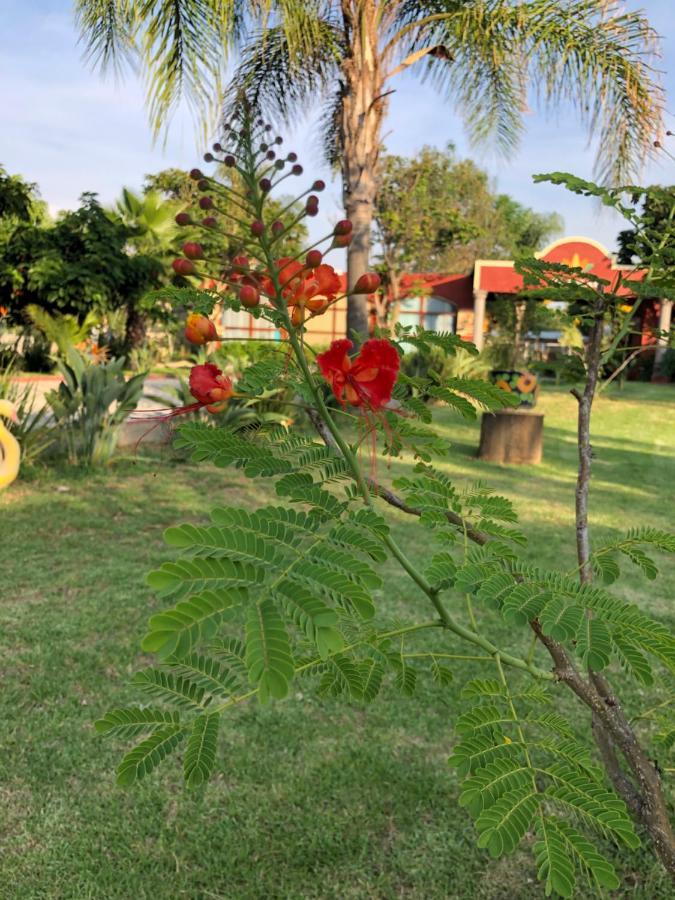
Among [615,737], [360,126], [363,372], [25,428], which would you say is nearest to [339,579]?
[363,372]

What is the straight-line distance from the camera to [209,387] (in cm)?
77

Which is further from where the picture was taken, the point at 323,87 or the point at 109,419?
the point at 323,87

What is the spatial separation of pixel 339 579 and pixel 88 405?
15.5 feet

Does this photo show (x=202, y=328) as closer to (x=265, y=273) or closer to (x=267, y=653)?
(x=265, y=273)

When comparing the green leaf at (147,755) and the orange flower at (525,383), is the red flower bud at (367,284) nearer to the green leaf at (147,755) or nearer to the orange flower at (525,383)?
the green leaf at (147,755)

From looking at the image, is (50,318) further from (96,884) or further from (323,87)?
(96,884)

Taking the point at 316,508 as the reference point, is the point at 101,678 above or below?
below

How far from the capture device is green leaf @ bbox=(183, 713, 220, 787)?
2.72 feet

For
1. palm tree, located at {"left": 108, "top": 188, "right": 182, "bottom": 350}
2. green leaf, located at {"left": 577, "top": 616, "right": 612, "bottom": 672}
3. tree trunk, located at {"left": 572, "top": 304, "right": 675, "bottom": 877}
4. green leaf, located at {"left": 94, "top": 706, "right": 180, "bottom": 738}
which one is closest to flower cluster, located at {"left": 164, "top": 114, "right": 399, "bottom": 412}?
green leaf, located at {"left": 577, "top": 616, "right": 612, "bottom": 672}

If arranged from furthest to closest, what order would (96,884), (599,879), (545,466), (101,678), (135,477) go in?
(545,466) < (135,477) < (101,678) < (96,884) < (599,879)

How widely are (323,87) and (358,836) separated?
816cm

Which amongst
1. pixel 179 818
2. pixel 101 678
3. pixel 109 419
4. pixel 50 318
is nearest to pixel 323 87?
pixel 109 419

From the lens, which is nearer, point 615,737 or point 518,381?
point 615,737

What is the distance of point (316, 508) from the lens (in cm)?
88
